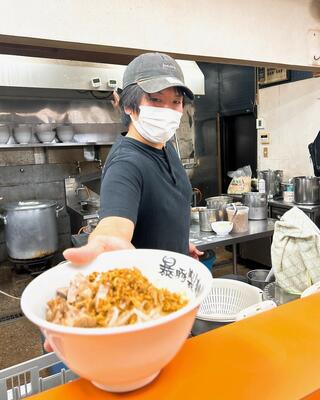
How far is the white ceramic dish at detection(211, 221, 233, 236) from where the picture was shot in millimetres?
2695

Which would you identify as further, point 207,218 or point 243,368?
point 207,218

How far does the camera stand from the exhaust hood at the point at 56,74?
3.01 meters

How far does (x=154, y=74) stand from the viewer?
3.39 feet

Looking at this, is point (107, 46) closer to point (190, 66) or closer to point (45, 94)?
point (190, 66)

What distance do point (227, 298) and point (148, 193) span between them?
631 millimetres

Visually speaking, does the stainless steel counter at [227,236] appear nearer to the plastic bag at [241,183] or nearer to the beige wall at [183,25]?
the plastic bag at [241,183]

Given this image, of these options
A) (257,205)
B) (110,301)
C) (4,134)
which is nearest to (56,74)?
(4,134)

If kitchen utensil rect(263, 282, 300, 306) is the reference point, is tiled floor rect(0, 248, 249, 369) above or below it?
below

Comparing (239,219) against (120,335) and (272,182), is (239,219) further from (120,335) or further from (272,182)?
(120,335)

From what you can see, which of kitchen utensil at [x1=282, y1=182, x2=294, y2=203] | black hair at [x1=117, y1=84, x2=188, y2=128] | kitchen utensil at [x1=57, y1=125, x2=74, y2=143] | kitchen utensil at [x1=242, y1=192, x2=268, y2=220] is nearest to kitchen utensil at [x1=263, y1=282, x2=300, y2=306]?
black hair at [x1=117, y1=84, x2=188, y2=128]

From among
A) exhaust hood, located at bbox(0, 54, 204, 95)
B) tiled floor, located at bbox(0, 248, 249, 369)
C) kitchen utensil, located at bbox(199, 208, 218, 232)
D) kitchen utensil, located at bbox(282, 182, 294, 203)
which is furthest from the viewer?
kitchen utensil, located at bbox(282, 182, 294, 203)

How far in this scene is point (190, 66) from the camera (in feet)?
12.2

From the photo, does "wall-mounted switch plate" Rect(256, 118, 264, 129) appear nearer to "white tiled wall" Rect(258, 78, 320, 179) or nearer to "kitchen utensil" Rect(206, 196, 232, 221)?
"white tiled wall" Rect(258, 78, 320, 179)

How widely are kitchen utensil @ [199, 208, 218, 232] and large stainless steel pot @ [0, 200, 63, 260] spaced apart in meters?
1.87
